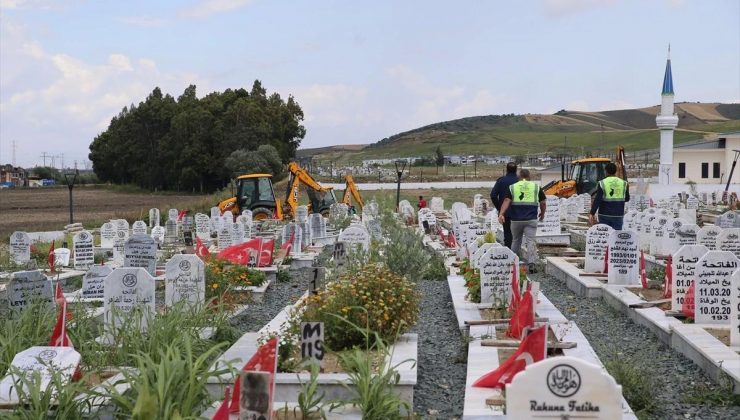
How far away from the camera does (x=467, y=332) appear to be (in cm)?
926

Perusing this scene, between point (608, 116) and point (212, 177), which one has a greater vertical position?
point (608, 116)

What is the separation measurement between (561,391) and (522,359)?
190cm

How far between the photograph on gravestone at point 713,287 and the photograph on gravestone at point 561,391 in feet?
16.4

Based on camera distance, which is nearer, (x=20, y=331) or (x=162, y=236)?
(x=20, y=331)

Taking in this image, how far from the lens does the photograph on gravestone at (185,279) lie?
10.3 meters

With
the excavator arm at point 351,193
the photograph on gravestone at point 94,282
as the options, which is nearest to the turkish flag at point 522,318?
the photograph on gravestone at point 94,282

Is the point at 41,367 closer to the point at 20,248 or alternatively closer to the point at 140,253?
the point at 140,253

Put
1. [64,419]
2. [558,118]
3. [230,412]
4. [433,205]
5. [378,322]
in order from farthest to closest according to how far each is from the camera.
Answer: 1. [558,118]
2. [433,205]
3. [378,322]
4. [64,419]
5. [230,412]

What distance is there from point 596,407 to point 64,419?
352cm

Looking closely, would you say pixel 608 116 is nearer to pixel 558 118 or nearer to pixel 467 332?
pixel 558 118

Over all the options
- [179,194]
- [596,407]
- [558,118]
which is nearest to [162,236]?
[596,407]

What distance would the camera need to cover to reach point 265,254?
15.3 m

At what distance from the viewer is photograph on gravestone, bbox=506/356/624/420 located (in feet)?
14.7

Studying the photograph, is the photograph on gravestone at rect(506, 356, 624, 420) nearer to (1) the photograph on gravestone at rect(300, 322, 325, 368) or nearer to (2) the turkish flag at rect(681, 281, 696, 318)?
(1) the photograph on gravestone at rect(300, 322, 325, 368)
